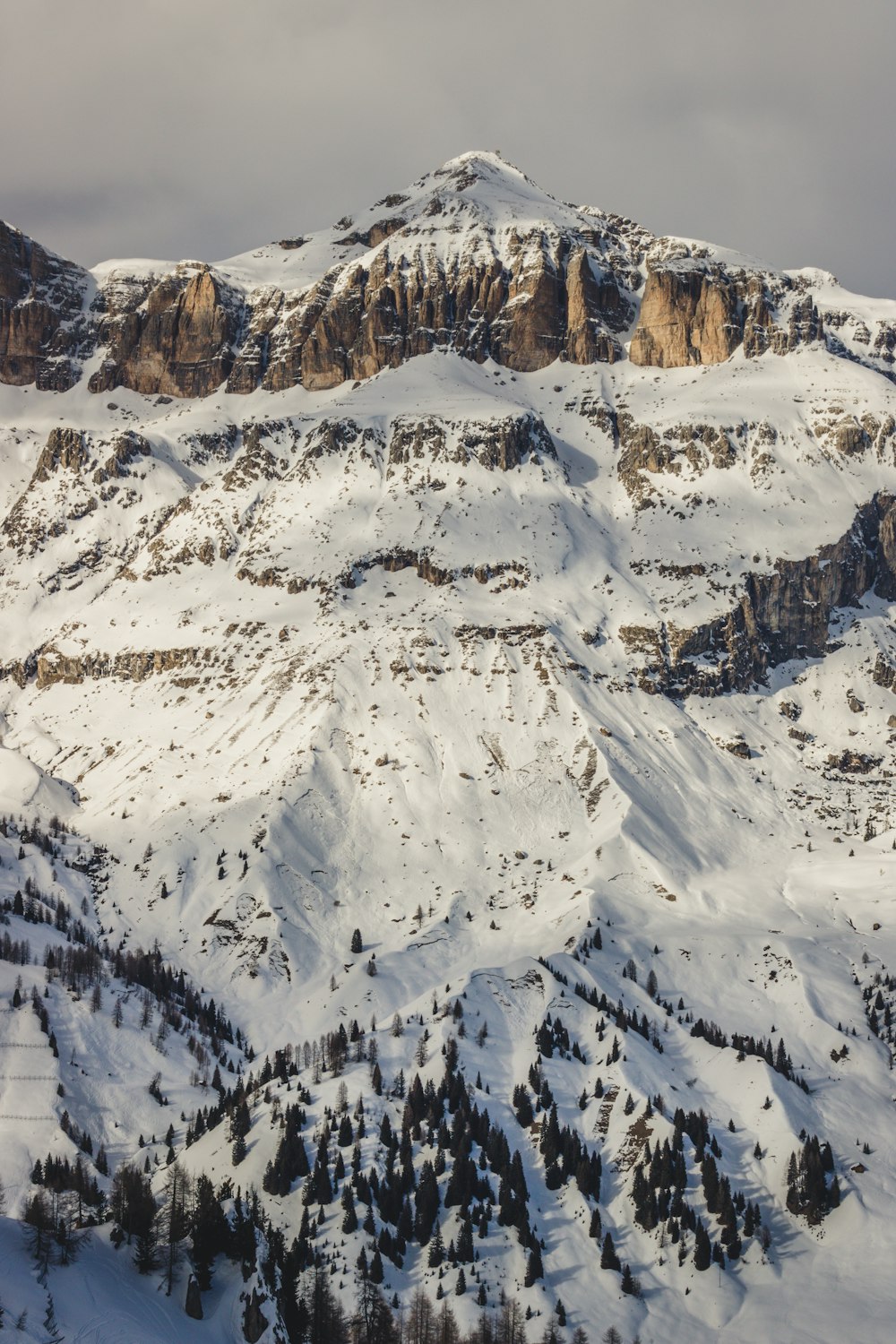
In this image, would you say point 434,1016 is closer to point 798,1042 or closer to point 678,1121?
point 678,1121

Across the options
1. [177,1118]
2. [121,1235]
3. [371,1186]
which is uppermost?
[121,1235]

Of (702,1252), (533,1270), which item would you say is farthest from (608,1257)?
(702,1252)

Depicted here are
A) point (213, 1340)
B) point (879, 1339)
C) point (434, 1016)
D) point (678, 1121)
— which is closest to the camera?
point (213, 1340)

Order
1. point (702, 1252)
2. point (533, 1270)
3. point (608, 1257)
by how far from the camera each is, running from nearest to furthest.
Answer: point (533, 1270) < point (608, 1257) < point (702, 1252)

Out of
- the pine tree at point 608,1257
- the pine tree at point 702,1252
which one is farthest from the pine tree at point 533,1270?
the pine tree at point 702,1252

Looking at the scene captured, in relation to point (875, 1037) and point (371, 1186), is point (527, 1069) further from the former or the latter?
point (875, 1037)

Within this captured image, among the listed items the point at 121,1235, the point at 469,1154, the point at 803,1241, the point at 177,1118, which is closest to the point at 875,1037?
the point at 803,1241

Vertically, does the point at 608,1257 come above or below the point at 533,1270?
below

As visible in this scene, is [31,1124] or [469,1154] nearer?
[469,1154]

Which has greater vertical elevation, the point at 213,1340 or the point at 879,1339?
the point at 213,1340

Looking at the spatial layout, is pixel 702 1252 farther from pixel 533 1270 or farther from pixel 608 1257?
pixel 533 1270

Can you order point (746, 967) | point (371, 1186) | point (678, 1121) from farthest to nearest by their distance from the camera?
point (746, 967) → point (678, 1121) → point (371, 1186)
